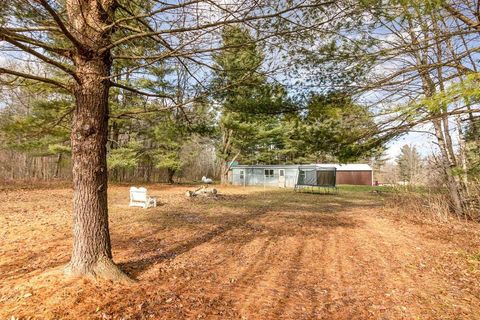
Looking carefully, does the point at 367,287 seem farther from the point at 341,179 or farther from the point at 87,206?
the point at 341,179

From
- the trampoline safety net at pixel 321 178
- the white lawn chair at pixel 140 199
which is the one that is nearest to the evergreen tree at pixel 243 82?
the white lawn chair at pixel 140 199

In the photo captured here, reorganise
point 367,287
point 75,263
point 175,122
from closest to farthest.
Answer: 1. point 75,263
2. point 367,287
3. point 175,122

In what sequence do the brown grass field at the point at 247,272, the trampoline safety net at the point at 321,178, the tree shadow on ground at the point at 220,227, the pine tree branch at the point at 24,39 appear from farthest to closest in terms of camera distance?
the trampoline safety net at the point at 321,178 → the tree shadow on ground at the point at 220,227 → the brown grass field at the point at 247,272 → the pine tree branch at the point at 24,39

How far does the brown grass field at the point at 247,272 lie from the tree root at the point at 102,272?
98 millimetres

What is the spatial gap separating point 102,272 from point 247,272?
190 cm

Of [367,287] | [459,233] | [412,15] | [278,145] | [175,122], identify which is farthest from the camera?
[278,145]

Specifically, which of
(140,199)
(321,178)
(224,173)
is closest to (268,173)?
(224,173)

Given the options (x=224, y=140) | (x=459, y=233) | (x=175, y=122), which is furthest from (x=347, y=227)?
(x=224, y=140)

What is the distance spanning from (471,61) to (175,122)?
6.61 metres

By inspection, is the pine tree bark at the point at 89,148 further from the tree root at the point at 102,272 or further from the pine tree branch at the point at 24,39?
the pine tree branch at the point at 24,39

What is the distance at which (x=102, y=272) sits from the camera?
10.5ft

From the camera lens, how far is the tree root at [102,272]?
3.14m

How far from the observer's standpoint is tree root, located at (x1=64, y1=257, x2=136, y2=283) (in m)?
3.14

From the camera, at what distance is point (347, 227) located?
7270mm
